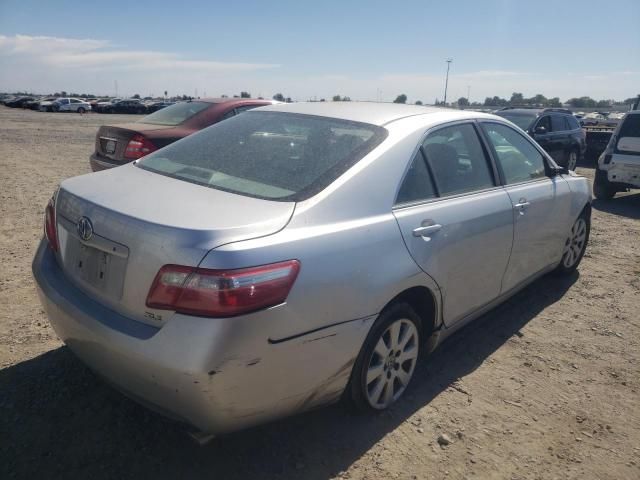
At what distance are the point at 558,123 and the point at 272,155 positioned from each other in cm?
1185

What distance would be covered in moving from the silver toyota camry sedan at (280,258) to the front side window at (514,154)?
0.20 metres

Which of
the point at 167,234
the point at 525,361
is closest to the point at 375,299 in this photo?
the point at 167,234

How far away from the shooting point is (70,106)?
49.7 metres

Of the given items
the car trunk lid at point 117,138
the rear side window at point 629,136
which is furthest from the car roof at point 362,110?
the rear side window at point 629,136

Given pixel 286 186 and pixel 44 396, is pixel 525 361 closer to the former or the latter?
pixel 286 186

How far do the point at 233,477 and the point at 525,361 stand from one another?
7.05 ft

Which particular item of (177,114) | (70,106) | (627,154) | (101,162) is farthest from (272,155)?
(70,106)

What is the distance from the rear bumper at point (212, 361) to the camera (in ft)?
6.07

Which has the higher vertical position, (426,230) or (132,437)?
(426,230)

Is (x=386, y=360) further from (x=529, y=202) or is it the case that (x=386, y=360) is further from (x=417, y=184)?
(x=529, y=202)

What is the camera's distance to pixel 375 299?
92.5 inches

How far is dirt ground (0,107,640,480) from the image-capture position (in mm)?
2334

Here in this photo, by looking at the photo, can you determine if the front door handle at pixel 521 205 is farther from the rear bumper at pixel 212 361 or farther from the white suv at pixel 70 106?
the white suv at pixel 70 106

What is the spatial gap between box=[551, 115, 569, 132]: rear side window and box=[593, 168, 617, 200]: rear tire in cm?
307
